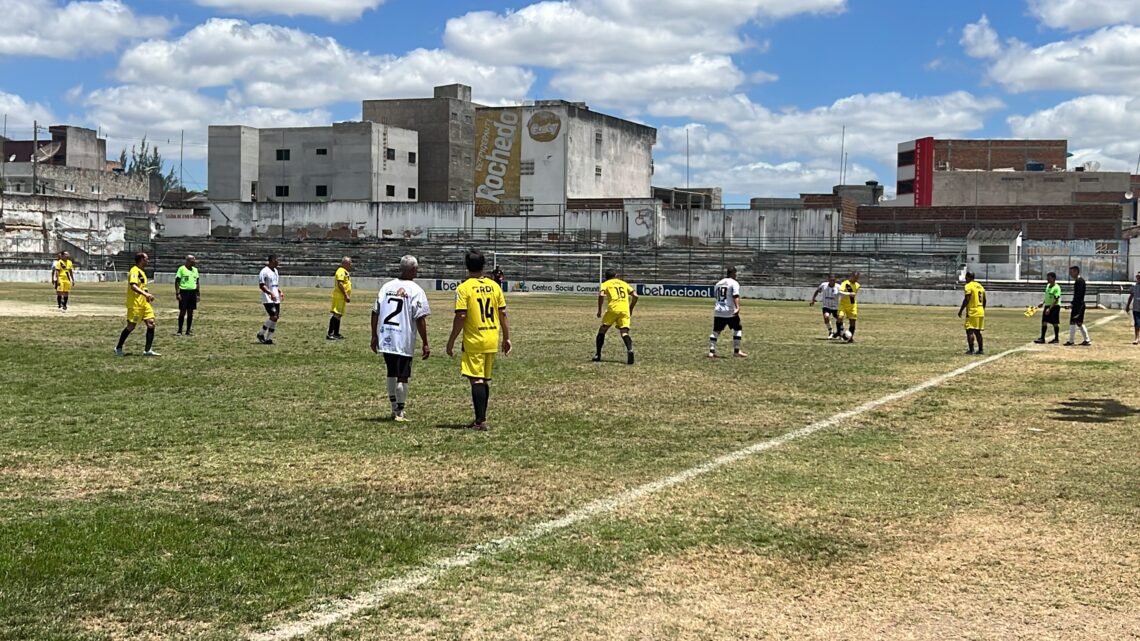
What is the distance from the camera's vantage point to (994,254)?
80438mm

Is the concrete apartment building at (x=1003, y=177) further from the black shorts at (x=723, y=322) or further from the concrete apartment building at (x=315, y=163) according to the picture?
the black shorts at (x=723, y=322)

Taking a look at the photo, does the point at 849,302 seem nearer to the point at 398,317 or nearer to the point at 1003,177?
the point at 398,317

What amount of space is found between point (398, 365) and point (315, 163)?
9454 cm

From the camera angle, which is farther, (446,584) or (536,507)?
(536,507)

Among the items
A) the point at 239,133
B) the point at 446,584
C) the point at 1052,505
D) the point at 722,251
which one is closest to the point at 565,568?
the point at 446,584

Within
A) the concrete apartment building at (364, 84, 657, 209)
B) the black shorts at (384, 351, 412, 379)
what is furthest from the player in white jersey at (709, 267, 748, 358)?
the concrete apartment building at (364, 84, 657, 209)

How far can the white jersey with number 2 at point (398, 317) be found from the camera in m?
12.8

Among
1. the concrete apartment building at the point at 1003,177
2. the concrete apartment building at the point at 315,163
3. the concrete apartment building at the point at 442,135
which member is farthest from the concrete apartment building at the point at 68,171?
the concrete apartment building at the point at 1003,177

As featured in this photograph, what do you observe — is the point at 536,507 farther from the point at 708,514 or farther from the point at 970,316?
the point at 970,316

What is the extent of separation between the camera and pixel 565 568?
23.1ft

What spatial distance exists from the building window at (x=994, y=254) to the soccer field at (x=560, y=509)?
66.0 meters

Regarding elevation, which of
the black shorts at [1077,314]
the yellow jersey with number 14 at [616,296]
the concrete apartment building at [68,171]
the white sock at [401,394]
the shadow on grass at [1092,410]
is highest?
the concrete apartment building at [68,171]

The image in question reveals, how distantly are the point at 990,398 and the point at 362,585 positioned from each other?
12304mm

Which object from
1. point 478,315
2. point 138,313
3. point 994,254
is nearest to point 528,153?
point 994,254
